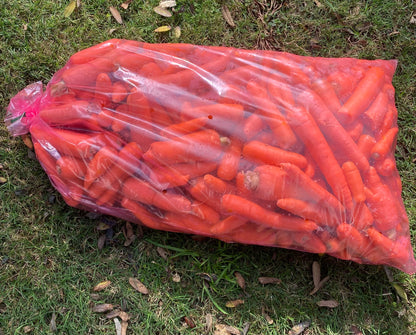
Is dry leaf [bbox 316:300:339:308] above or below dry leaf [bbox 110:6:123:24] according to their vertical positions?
below

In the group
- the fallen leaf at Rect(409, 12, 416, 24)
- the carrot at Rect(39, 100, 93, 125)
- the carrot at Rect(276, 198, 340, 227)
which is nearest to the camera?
the carrot at Rect(276, 198, 340, 227)

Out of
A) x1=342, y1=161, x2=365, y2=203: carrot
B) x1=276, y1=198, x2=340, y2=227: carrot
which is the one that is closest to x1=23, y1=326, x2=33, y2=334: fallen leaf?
x1=276, y1=198, x2=340, y2=227: carrot

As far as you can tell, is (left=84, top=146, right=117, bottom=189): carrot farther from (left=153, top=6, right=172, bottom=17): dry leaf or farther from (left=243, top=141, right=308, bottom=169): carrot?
(left=153, top=6, right=172, bottom=17): dry leaf

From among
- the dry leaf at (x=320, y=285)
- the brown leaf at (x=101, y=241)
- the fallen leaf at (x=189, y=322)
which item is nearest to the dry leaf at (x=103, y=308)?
the brown leaf at (x=101, y=241)

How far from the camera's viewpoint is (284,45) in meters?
2.23

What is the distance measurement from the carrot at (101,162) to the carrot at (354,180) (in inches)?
39.6

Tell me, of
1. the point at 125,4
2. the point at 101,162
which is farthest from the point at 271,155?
the point at 125,4

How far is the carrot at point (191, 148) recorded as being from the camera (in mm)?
1534

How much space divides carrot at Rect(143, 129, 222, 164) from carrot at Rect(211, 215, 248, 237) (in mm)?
284

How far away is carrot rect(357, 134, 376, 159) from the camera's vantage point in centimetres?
157

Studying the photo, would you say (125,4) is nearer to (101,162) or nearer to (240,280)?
(101,162)

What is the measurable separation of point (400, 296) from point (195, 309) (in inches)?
44.3

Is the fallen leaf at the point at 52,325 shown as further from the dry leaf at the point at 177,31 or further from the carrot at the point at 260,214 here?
the dry leaf at the point at 177,31

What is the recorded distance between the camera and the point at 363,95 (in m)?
1.62
